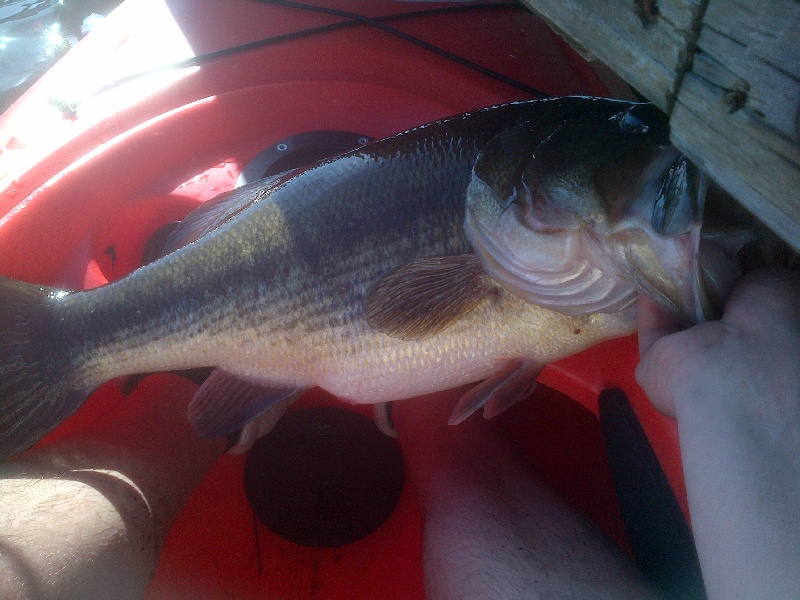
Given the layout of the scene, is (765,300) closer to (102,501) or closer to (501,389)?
(501,389)

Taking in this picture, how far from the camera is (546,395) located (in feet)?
6.81

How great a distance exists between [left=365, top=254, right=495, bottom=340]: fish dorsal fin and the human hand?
0.44m

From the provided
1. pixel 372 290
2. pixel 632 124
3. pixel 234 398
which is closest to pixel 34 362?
pixel 234 398

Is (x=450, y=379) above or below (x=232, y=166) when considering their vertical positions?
below

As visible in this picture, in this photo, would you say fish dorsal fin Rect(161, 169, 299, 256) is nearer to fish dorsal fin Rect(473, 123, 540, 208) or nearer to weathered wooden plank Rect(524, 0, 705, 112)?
fish dorsal fin Rect(473, 123, 540, 208)

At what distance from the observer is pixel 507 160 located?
3.91 ft

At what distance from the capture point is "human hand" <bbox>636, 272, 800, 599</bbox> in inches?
26.4

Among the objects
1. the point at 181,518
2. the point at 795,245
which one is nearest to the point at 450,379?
the point at 795,245

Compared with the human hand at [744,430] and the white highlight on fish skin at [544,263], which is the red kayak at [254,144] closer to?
the white highlight on fish skin at [544,263]

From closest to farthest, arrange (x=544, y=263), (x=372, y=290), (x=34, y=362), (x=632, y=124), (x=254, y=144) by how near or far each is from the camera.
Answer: (x=632, y=124) → (x=544, y=263) → (x=372, y=290) → (x=34, y=362) → (x=254, y=144)

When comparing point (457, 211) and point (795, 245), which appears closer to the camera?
point (795, 245)

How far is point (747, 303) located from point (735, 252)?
0.36ft

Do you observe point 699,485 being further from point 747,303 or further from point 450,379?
point 450,379

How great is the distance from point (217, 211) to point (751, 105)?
1279mm
